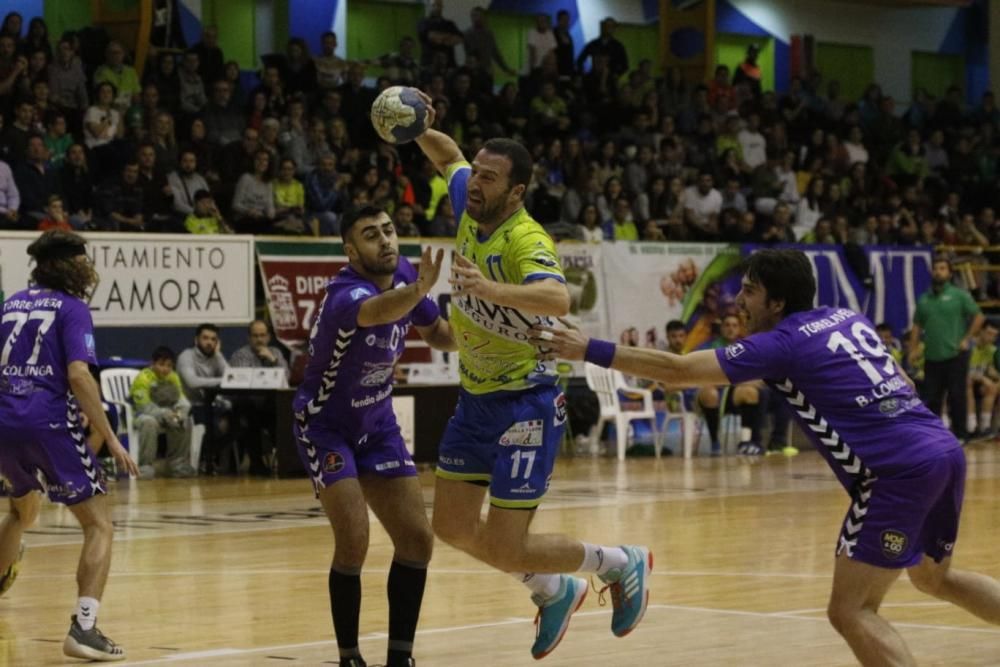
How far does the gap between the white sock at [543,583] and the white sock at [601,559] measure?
168 millimetres

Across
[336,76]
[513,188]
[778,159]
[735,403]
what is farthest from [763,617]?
[778,159]

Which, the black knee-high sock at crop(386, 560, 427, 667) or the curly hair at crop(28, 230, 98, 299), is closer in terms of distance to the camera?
the black knee-high sock at crop(386, 560, 427, 667)

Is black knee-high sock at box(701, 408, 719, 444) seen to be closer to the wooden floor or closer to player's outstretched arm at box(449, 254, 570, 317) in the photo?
the wooden floor

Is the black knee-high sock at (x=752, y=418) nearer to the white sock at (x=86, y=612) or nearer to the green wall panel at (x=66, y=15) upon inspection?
the green wall panel at (x=66, y=15)

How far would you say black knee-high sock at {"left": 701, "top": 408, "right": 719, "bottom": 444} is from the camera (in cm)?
2164

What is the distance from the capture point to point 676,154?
2566cm

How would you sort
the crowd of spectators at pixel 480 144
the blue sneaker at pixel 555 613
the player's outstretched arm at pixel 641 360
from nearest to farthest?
the player's outstretched arm at pixel 641 360 < the blue sneaker at pixel 555 613 < the crowd of spectators at pixel 480 144

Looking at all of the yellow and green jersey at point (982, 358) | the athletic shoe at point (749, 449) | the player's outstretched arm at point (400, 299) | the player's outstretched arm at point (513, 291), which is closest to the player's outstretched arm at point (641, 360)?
the player's outstretched arm at point (513, 291)

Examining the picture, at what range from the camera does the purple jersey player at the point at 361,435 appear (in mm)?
7457

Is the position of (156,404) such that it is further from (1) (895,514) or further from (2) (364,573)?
(1) (895,514)

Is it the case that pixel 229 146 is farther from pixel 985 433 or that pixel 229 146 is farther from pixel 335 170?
pixel 985 433

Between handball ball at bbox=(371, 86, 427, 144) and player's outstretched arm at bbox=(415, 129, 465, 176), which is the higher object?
handball ball at bbox=(371, 86, 427, 144)

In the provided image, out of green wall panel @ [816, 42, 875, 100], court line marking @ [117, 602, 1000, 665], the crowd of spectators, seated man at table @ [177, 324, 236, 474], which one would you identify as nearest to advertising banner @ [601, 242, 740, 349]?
the crowd of spectators

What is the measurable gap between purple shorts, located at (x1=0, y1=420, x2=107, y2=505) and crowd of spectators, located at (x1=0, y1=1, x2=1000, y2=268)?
9674 mm
